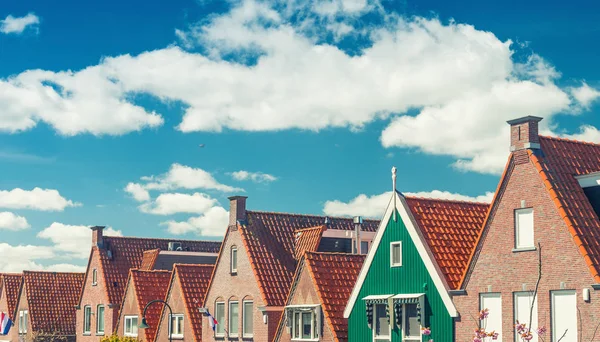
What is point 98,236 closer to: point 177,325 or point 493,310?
point 177,325

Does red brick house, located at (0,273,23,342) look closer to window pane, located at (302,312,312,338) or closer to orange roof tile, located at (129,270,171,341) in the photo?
orange roof tile, located at (129,270,171,341)

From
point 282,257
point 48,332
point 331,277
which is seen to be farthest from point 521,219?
point 48,332

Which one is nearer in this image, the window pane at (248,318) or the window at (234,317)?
the window pane at (248,318)

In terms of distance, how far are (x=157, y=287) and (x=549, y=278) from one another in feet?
105

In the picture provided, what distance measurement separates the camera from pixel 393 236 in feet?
123

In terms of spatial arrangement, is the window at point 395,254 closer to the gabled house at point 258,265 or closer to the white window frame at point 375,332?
the white window frame at point 375,332

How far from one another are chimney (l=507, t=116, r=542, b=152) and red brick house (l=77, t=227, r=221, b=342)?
35.5 metres

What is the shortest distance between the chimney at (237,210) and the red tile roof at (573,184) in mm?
19506

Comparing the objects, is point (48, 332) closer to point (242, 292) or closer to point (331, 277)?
point (242, 292)

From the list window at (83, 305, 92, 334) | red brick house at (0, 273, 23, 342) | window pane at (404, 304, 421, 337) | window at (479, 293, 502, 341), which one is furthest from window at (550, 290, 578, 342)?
red brick house at (0, 273, 23, 342)

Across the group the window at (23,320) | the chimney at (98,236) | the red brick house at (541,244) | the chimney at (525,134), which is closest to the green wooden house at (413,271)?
the red brick house at (541,244)

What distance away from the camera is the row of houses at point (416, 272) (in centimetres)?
3077

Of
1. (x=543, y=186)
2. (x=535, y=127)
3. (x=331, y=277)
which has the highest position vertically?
(x=535, y=127)

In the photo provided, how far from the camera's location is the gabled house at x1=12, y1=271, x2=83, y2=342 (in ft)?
233
